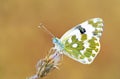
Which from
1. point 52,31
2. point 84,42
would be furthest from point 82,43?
point 52,31

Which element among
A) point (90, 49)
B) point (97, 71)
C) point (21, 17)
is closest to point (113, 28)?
point (97, 71)

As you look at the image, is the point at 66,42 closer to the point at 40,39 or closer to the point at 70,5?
the point at 40,39

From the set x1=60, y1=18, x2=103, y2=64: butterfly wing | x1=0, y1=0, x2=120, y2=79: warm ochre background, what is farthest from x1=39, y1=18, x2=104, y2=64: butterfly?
x1=0, y1=0, x2=120, y2=79: warm ochre background

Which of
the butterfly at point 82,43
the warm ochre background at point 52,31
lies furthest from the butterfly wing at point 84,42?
the warm ochre background at point 52,31

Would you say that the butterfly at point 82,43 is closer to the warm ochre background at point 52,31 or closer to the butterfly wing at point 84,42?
the butterfly wing at point 84,42

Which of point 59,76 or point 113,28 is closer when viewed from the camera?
point 59,76

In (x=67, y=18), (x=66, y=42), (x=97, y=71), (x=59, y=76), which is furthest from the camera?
(x=67, y=18)
